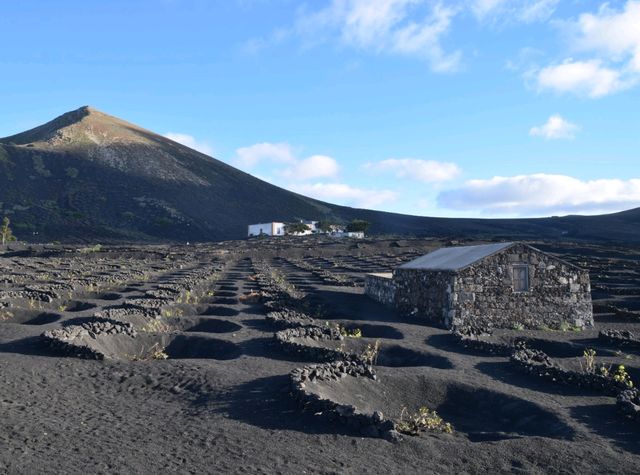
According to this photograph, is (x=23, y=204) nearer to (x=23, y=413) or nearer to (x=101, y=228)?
(x=101, y=228)

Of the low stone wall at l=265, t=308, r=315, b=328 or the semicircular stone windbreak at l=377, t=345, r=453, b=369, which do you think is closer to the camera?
the semicircular stone windbreak at l=377, t=345, r=453, b=369

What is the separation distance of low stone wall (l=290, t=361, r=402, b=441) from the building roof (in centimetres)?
966

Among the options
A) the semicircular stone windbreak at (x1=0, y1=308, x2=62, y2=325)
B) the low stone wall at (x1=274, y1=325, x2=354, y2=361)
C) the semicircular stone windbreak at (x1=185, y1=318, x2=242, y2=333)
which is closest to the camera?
the low stone wall at (x1=274, y1=325, x2=354, y2=361)

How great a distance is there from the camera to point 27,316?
19.3 metres

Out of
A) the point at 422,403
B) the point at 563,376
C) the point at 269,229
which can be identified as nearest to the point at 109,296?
the point at 422,403

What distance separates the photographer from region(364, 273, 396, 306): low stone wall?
80.7 feet

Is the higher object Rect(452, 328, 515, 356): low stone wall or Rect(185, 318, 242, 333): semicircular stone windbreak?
Rect(185, 318, 242, 333): semicircular stone windbreak

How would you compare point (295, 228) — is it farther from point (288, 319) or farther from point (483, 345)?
point (483, 345)

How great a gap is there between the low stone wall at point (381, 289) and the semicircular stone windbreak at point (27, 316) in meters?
13.4

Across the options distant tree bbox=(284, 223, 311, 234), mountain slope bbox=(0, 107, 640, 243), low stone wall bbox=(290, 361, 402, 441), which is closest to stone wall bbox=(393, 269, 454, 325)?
low stone wall bbox=(290, 361, 402, 441)

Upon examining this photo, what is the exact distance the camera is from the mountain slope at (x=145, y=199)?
Answer: 336 ft

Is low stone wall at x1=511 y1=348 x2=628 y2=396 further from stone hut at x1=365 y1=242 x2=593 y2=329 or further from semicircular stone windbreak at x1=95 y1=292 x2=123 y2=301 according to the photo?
semicircular stone windbreak at x1=95 y1=292 x2=123 y2=301

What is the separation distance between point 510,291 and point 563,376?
7816 millimetres

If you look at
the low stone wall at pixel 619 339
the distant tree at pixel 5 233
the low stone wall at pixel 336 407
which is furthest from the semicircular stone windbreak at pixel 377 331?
the distant tree at pixel 5 233
